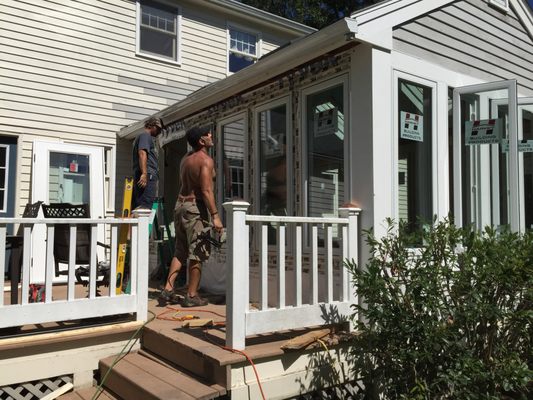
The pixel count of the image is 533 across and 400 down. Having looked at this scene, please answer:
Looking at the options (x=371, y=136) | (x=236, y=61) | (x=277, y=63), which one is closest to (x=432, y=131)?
(x=371, y=136)

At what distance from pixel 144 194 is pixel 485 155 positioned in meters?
3.54

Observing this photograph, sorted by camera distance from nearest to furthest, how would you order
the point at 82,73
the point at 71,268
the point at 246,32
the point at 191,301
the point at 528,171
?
the point at 71,268 → the point at 191,301 → the point at 528,171 → the point at 82,73 → the point at 246,32

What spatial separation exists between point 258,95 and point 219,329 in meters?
2.70

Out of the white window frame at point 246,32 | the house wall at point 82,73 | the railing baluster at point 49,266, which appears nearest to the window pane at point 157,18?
the house wall at point 82,73

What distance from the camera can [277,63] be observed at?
14.3 ft

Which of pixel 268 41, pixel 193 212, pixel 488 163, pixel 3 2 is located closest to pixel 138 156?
pixel 193 212

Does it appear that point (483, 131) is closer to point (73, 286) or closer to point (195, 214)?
point (195, 214)

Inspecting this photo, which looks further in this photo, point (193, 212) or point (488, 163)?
point (488, 163)

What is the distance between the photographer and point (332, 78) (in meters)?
4.16

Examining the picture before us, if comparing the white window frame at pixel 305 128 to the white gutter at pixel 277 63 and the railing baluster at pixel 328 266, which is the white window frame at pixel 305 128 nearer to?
the white gutter at pixel 277 63

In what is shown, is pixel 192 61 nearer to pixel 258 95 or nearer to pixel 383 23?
pixel 258 95

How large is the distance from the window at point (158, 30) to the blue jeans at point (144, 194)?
171 inches

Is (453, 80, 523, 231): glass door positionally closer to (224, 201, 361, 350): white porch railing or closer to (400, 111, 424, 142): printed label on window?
(400, 111, 424, 142): printed label on window

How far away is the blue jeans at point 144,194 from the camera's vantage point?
4.99 meters
